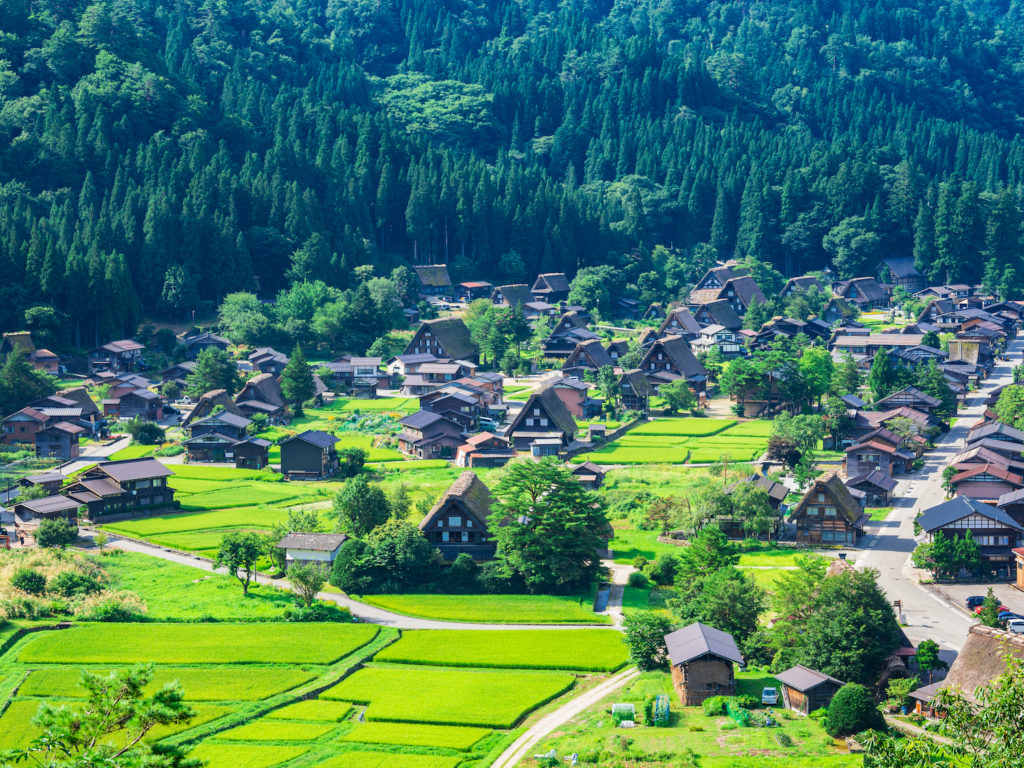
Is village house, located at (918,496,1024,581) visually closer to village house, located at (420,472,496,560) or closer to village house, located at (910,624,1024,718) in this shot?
village house, located at (910,624,1024,718)

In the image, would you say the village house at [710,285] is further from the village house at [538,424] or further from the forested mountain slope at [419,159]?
the village house at [538,424]

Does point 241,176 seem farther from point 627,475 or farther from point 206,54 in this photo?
point 627,475

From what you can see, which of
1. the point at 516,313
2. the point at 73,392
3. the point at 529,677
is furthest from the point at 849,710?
the point at 516,313

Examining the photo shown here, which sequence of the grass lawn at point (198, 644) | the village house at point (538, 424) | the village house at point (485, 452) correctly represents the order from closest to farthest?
the grass lawn at point (198, 644)
the village house at point (485, 452)
the village house at point (538, 424)

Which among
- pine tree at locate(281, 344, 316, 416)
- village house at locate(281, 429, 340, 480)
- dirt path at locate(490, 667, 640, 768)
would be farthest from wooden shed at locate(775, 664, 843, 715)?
pine tree at locate(281, 344, 316, 416)

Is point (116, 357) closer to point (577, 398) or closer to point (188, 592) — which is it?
point (577, 398)

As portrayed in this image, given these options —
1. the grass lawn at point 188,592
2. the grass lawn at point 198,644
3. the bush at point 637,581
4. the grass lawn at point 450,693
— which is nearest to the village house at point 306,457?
the grass lawn at point 188,592

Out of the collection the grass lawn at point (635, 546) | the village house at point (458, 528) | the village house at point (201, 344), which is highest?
the village house at point (201, 344)
